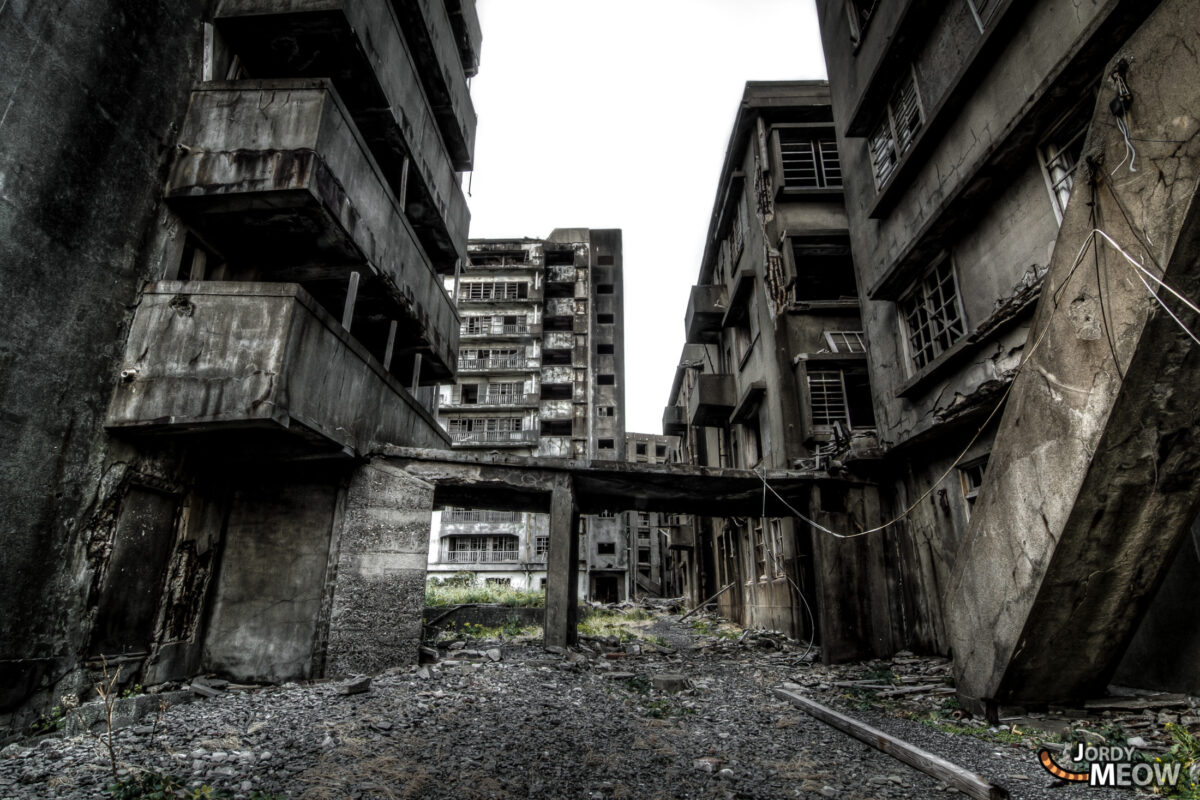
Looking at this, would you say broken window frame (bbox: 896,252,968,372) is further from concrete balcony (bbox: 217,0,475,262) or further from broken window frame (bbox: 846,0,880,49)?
concrete balcony (bbox: 217,0,475,262)

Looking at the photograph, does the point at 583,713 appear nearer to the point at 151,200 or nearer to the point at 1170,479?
the point at 1170,479

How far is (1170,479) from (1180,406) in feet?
1.86

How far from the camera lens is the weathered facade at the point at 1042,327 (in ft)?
13.9

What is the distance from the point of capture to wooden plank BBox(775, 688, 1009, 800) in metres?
3.69

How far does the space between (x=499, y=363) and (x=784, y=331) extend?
1062 inches

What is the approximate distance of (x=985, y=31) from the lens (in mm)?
7176

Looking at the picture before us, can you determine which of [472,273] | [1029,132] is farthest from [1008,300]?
[472,273]

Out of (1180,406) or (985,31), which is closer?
(1180,406)

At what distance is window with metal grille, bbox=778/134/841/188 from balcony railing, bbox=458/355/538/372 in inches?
983

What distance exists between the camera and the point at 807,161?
14953 millimetres

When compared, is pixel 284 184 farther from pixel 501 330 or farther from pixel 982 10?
pixel 501 330

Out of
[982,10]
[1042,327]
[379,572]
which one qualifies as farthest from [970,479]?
[379,572]

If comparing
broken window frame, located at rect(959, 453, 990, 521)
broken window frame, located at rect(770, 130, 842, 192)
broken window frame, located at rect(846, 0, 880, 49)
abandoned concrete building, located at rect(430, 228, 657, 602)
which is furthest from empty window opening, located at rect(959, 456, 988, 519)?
abandoned concrete building, located at rect(430, 228, 657, 602)

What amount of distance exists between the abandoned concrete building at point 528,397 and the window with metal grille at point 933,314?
2713 centimetres
